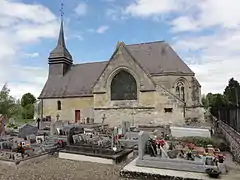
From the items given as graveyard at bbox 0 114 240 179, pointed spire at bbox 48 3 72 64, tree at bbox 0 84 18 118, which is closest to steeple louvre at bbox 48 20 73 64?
pointed spire at bbox 48 3 72 64

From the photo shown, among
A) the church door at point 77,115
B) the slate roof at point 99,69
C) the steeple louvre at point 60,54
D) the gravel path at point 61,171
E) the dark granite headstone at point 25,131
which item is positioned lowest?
the gravel path at point 61,171

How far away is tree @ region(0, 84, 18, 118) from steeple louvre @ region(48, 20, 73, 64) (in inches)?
327

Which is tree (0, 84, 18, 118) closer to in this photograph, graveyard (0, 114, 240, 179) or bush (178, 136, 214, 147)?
graveyard (0, 114, 240, 179)

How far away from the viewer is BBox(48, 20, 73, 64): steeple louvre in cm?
3011

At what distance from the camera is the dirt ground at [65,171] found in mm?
7535

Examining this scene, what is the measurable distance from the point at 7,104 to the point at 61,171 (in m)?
26.4

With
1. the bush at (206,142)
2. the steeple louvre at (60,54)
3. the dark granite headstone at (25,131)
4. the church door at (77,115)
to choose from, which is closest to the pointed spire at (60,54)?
the steeple louvre at (60,54)

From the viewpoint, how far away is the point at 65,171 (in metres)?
8.23

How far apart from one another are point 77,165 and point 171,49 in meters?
19.5

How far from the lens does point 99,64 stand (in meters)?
29.6

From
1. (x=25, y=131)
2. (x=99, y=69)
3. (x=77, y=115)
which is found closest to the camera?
(x=25, y=131)

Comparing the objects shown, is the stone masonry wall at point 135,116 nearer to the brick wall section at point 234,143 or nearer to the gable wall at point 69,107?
the gable wall at point 69,107

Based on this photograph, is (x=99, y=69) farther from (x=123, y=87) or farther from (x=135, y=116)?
(x=135, y=116)

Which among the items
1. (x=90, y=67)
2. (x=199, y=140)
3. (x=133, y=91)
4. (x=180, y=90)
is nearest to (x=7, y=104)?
(x=90, y=67)
